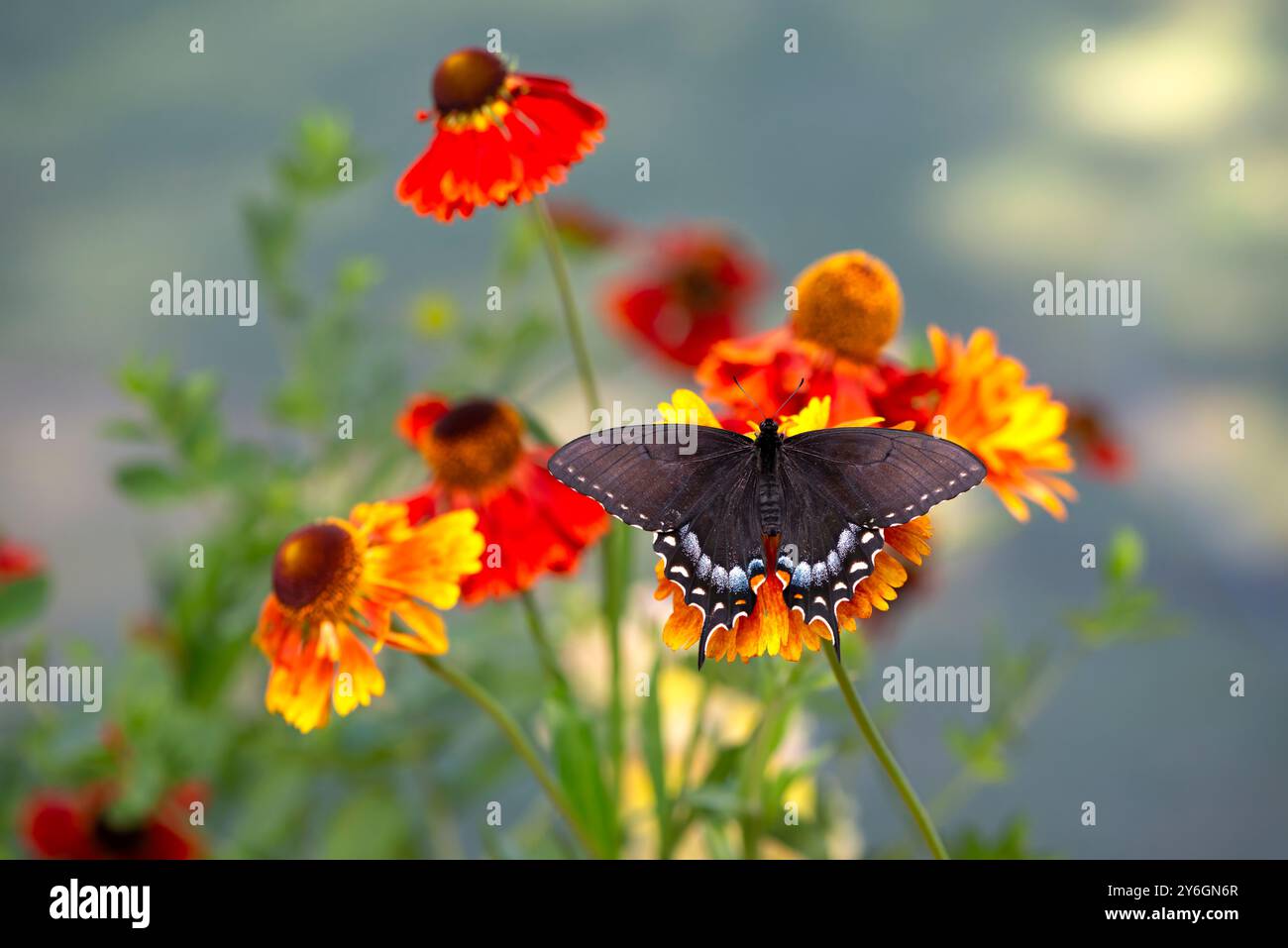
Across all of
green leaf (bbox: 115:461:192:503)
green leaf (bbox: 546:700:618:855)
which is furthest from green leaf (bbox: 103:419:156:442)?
green leaf (bbox: 546:700:618:855)

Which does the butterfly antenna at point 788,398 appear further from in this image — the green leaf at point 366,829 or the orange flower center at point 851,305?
the green leaf at point 366,829

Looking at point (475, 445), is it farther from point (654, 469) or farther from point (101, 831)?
point (101, 831)

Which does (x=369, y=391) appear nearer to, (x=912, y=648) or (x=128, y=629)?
(x=128, y=629)

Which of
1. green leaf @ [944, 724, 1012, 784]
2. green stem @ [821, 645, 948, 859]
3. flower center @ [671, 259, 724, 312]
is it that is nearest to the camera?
green stem @ [821, 645, 948, 859]

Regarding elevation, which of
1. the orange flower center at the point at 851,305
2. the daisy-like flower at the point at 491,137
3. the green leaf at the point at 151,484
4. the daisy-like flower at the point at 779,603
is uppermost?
the daisy-like flower at the point at 491,137

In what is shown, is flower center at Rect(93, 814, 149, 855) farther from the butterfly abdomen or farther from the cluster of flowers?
the butterfly abdomen

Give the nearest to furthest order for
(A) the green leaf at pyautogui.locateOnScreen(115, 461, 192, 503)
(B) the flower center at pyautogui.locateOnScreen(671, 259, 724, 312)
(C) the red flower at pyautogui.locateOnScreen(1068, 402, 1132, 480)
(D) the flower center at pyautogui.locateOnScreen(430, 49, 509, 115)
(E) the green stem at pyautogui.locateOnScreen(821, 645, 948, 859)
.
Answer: (E) the green stem at pyautogui.locateOnScreen(821, 645, 948, 859) < (D) the flower center at pyautogui.locateOnScreen(430, 49, 509, 115) < (A) the green leaf at pyautogui.locateOnScreen(115, 461, 192, 503) < (C) the red flower at pyautogui.locateOnScreen(1068, 402, 1132, 480) < (B) the flower center at pyautogui.locateOnScreen(671, 259, 724, 312)

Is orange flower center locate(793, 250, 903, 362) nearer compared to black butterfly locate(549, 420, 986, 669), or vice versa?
black butterfly locate(549, 420, 986, 669)

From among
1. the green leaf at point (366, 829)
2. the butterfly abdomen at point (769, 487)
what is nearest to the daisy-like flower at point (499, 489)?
the butterfly abdomen at point (769, 487)
